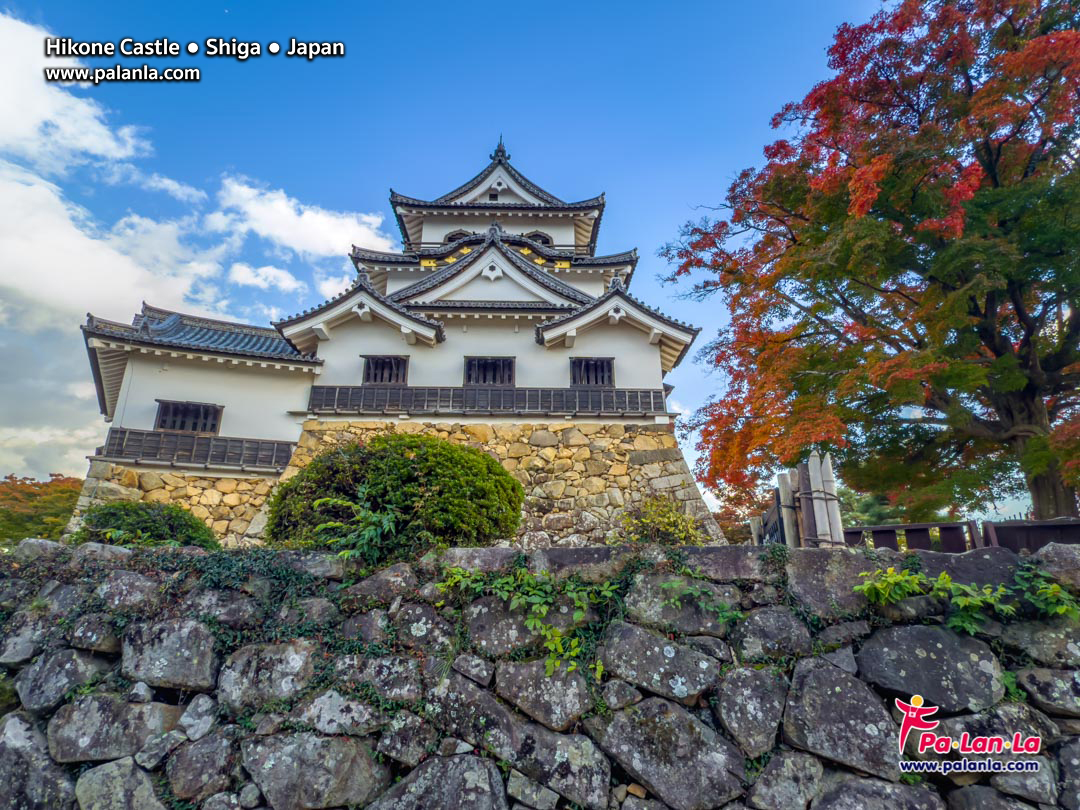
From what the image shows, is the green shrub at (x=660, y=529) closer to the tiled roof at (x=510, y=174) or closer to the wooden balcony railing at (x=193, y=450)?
the wooden balcony railing at (x=193, y=450)

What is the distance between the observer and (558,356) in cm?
1475

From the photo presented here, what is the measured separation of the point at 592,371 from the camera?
14656 mm

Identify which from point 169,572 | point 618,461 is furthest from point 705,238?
point 169,572

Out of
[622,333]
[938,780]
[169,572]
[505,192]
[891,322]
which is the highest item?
[505,192]

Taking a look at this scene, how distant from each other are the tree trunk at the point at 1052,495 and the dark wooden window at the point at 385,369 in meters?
13.3

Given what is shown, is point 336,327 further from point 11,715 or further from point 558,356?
point 11,715

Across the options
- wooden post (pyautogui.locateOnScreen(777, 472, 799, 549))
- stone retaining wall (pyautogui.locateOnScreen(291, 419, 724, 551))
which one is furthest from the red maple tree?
wooden post (pyautogui.locateOnScreen(777, 472, 799, 549))

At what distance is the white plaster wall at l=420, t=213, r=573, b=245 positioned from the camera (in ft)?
71.1

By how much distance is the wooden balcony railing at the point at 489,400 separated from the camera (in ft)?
45.7

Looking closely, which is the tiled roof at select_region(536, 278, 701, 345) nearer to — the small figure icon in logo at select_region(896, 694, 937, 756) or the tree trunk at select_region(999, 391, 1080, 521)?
the tree trunk at select_region(999, 391, 1080, 521)

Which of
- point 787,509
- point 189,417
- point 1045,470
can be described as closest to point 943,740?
point 787,509

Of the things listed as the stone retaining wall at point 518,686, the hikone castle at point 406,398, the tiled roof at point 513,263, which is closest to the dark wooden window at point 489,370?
the hikone castle at point 406,398

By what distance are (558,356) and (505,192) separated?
1142 centimetres

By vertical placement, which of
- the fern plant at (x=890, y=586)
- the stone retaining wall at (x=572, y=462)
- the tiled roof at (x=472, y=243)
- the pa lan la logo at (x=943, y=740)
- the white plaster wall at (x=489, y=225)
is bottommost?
the pa lan la logo at (x=943, y=740)
